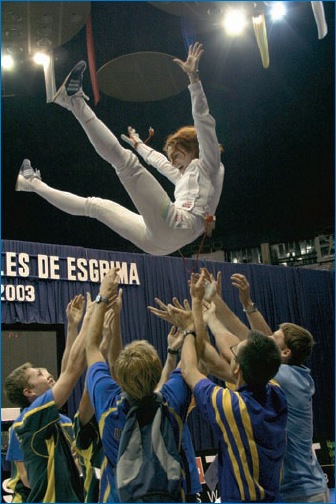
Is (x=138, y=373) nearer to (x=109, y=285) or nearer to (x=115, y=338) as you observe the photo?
(x=109, y=285)

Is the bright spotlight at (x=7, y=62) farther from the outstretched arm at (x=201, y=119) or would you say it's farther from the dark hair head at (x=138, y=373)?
the dark hair head at (x=138, y=373)

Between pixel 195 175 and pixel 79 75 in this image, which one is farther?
pixel 195 175

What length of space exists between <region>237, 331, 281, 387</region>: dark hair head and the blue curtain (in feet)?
11.2

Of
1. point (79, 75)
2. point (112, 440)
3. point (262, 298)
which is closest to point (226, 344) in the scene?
point (112, 440)

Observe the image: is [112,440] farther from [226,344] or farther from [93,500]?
[226,344]

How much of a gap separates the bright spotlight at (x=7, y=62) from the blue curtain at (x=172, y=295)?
2574 millimetres

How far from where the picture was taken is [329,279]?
32.9ft

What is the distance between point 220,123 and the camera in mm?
6832

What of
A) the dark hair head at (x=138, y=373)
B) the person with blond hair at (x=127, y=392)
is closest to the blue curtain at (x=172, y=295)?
the person with blond hair at (x=127, y=392)

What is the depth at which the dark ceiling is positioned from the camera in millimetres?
4613

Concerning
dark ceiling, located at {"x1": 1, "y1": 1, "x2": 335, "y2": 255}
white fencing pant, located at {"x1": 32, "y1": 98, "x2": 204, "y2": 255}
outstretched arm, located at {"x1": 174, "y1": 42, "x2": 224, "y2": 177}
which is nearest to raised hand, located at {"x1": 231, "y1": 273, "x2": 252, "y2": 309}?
white fencing pant, located at {"x1": 32, "y1": 98, "x2": 204, "y2": 255}

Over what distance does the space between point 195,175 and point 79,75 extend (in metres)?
0.79

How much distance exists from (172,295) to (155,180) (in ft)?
18.0

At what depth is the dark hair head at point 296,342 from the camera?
2.69 meters
